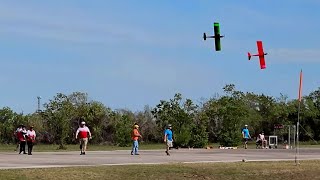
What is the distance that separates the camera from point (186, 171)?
22453 mm

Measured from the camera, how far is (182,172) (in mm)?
22219

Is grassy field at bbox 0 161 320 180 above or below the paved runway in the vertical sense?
below

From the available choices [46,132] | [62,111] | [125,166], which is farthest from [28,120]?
[125,166]

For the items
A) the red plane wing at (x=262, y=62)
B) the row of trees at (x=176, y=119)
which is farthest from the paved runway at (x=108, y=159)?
the row of trees at (x=176, y=119)

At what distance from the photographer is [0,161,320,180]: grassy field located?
20.2 meters

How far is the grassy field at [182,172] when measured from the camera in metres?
20.2

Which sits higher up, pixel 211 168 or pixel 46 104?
pixel 46 104

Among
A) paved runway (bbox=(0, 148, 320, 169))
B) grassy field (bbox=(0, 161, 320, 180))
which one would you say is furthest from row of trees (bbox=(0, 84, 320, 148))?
grassy field (bbox=(0, 161, 320, 180))

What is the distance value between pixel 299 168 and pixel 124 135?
30.2m

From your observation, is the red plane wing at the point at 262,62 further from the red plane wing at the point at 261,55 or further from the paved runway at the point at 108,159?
the paved runway at the point at 108,159

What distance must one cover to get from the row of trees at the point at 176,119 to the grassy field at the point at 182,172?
23.9 metres

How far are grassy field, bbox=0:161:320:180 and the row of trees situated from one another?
23926mm

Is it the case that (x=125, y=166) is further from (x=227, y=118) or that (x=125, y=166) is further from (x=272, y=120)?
(x=272, y=120)

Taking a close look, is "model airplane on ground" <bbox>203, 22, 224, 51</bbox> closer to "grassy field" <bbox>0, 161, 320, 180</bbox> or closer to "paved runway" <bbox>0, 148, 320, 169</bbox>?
"grassy field" <bbox>0, 161, 320, 180</bbox>
